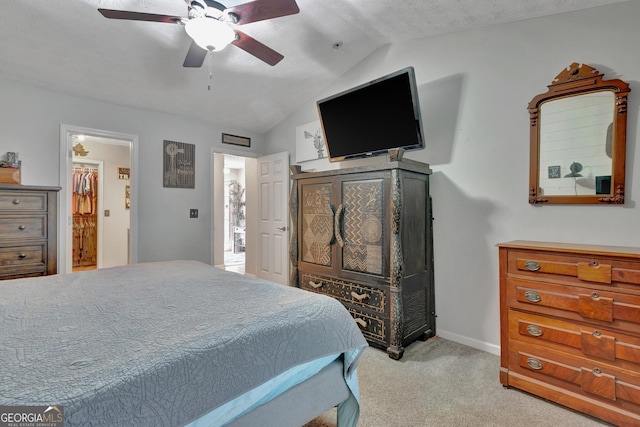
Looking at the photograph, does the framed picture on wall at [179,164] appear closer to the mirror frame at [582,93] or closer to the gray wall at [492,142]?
the gray wall at [492,142]

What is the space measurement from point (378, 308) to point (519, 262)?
3.60 ft

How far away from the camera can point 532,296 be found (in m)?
1.89

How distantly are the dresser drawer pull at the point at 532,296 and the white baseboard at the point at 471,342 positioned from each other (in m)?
0.83

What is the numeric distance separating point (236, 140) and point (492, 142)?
3.46 m

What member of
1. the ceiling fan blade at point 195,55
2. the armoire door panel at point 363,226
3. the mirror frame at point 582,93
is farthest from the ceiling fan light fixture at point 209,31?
the mirror frame at point 582,93

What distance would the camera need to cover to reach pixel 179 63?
10.1ft

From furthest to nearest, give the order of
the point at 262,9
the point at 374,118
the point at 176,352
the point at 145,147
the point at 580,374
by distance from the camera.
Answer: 1. the point at 145,147
2. the point at 374,118
3. the point at 262,9
4. the point at 580,374
5. the point at 176,352

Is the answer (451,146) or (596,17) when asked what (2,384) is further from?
(596,17)

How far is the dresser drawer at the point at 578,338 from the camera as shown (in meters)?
1.59

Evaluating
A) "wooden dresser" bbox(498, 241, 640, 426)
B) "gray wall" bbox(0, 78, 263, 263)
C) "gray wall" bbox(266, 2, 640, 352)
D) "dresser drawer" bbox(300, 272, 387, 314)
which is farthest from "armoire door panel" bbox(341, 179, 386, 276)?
"gray wall" bbox(0, 78, 263, 263)

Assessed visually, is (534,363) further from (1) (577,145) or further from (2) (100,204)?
(2) (100,204)

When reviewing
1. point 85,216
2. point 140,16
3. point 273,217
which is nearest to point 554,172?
point 140,16

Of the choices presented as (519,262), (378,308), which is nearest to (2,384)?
(378,308)

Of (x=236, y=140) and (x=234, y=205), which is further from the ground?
(x=236, y=140)
